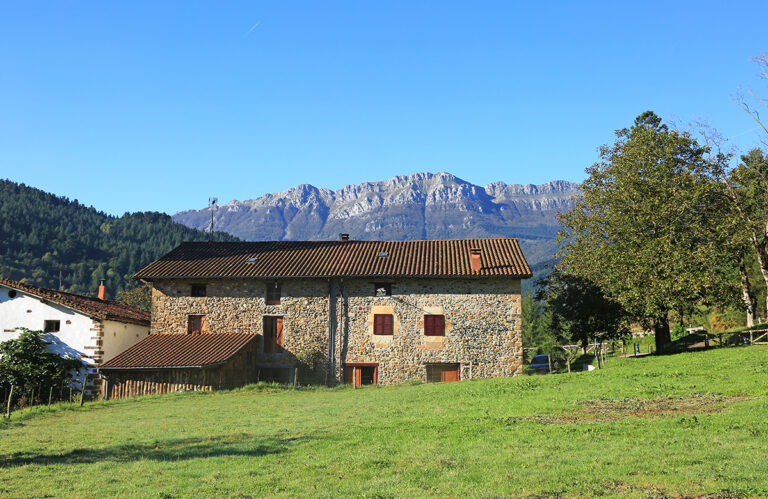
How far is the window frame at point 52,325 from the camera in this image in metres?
32.0

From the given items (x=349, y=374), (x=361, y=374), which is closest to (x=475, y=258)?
(x=361, y=374)

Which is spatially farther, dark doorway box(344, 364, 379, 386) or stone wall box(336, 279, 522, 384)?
dark doorway box(344, 364, 379, 386)

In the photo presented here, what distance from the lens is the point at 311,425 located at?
15.9m

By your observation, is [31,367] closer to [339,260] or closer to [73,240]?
[339,260]

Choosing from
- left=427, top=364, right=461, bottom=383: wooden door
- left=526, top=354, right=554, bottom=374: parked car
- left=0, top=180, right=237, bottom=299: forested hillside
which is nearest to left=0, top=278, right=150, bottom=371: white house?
left=427, top=364, right=461, bottom=383: wooden door

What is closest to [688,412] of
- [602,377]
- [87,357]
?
[602,377]

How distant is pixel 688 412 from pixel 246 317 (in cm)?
2455

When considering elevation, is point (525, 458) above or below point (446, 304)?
below

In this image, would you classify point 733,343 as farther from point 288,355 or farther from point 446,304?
point 288,355

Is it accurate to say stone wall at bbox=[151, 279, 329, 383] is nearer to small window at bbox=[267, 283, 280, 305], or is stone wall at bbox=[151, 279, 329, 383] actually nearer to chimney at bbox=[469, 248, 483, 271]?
small window at bbox=[267, 283, 280, 305]

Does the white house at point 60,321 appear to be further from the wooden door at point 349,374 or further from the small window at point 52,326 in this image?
the wooden door at point 349,374

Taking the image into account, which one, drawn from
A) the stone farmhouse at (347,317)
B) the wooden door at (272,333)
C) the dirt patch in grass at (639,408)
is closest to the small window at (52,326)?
the stone farmhouse at (347,317)

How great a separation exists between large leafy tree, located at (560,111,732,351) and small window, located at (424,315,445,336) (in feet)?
25.9

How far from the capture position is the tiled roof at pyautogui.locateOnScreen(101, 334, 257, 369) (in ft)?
95.7
